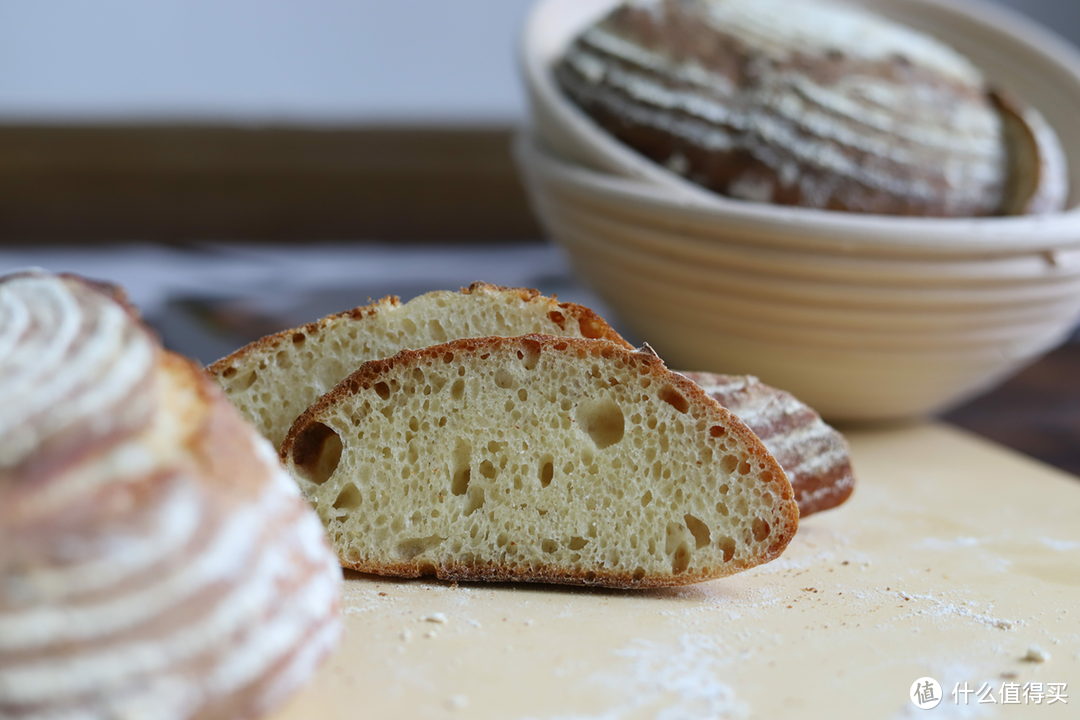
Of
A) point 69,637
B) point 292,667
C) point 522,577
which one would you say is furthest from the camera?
point 522,577

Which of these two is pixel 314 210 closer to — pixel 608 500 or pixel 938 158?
pixel 938 158

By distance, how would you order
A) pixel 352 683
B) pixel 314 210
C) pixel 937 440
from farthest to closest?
pixel 314 210 → pixel 937 440 → pixel 352 683

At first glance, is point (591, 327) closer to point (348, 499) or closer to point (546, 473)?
point (546, 473)

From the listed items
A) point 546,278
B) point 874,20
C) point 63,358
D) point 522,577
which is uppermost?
point 874,20

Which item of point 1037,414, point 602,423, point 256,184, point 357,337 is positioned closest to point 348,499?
point 357,337

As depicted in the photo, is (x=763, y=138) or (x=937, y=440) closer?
(x=763, y=138)

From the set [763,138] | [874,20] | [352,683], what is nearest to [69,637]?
[352,683]

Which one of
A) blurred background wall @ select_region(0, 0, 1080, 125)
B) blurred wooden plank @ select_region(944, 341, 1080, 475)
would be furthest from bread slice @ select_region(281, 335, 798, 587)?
blurred background wall @ select_region(0, 0, 1080, 125)

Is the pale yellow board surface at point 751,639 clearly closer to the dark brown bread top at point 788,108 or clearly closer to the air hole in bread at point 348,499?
the air hole in bread at point 348,499
